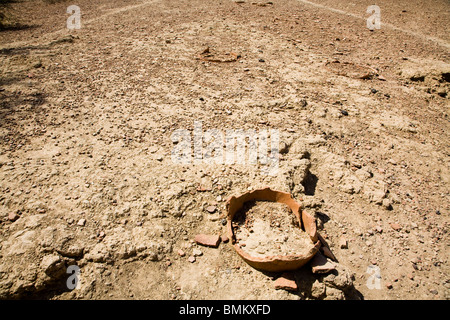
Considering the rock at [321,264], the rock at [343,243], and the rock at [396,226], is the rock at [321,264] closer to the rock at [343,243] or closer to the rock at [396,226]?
the rock at [343,243]

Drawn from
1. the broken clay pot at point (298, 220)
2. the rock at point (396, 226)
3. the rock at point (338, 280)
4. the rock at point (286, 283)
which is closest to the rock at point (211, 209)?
the broken clay pot at point (298, 220)

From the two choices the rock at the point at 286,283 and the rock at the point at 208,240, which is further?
the rock at the point at 208,240

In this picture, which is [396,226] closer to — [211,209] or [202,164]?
[211,209]

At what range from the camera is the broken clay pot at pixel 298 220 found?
2.21 metres

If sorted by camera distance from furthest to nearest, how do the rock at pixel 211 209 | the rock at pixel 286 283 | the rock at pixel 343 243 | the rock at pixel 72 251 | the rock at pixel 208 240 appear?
the rock at pixel 211 209, the rock at pixel 343 243, the rock at pixel 208 240, the rock at pixel 72 251, the rock at pixel 286 283

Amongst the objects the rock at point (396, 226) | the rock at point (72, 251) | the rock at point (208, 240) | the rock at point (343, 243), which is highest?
the rock at point (396, 226)

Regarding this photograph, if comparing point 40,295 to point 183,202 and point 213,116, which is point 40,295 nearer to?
point 183,202

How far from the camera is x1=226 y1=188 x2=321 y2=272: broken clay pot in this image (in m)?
2.21

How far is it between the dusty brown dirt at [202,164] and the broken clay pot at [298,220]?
0.41ft

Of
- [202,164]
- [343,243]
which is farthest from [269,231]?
[202,164]

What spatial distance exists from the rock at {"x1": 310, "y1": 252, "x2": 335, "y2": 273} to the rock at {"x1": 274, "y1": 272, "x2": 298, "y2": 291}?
207 mm

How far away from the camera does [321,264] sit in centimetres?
231

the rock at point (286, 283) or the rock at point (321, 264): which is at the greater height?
the rock at point (321, 264)

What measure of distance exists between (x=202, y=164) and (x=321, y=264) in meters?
1.72
